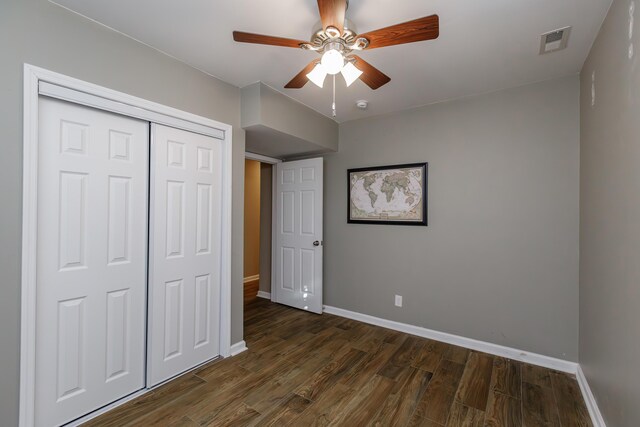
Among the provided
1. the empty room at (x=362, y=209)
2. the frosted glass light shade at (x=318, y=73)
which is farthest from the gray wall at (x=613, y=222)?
the frosted glass light shade at (x=318, y=73)

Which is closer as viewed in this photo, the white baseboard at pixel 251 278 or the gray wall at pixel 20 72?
the gray wall at pixel 20 72

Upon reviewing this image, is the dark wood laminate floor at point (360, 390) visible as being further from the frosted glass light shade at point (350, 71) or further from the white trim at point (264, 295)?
the frosted glass light shade at point (350, 71)

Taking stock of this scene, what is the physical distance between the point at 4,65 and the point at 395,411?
303cm

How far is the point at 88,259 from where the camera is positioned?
1.83m

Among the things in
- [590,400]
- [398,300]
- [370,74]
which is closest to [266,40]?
[370,74]

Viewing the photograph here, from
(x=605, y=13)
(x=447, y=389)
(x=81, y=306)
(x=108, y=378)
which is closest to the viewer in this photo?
(x=605, y=13)

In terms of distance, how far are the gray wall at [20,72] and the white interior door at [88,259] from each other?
111 mm

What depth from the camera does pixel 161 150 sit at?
2178 millimetres

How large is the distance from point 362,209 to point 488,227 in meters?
1.34

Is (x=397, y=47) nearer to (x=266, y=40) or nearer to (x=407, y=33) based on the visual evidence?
(x=407, y=33)

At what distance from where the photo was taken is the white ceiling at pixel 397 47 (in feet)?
5.39

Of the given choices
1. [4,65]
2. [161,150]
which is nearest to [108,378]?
[161,150]

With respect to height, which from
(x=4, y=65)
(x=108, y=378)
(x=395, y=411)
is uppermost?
(x=4, y=65)

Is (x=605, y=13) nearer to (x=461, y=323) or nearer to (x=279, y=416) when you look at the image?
(x=461, y=323)
